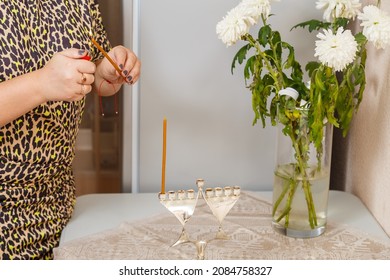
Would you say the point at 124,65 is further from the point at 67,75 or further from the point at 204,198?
the point at 204,198

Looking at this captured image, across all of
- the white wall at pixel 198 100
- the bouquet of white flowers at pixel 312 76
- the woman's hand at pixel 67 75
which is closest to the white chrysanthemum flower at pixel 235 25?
the bouquet of white flowers at pixel 312 76

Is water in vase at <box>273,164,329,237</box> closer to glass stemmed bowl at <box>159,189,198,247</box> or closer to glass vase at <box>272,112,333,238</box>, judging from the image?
glass vase at <box>272,112,333,238</box>

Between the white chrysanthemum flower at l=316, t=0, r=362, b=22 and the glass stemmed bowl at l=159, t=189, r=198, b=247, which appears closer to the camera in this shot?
the glass stemmed bowl at l=159, t=189, r=198, b=247

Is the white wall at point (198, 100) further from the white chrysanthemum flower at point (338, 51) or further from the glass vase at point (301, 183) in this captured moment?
the white chrysanthemum flower at point (338, 51)

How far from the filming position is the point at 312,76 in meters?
1.08

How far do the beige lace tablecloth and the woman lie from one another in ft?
0.36

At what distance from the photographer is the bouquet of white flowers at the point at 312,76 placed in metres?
1.01

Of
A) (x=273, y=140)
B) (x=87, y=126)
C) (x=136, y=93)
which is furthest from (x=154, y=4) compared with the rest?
(x=87, y=126)

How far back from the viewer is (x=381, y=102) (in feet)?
4.02

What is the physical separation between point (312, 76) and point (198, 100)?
47 centimetres

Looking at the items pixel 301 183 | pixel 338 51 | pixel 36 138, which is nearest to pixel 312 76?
pixel 338 51

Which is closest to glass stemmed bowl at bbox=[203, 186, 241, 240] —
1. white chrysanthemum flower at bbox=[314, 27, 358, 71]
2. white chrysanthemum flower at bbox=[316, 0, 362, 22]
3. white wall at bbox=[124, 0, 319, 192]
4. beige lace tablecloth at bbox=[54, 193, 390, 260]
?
beige lace tablecloth at bbox=[54, 193, 390, 260]

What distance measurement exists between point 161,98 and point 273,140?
31 centimetres

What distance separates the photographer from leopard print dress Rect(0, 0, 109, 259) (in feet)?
3.72
